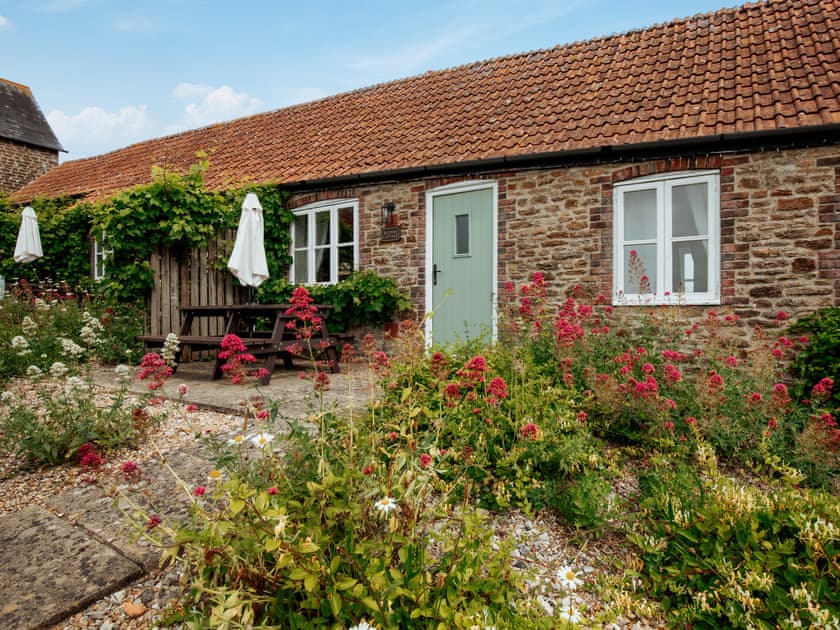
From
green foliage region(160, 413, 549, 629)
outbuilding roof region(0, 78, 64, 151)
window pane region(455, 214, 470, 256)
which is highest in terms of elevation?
outbuilding roof region(0, 78, 64, 151)

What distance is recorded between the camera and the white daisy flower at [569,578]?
172 centimetres

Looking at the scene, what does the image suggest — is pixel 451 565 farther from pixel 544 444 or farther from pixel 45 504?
pixel 45 504

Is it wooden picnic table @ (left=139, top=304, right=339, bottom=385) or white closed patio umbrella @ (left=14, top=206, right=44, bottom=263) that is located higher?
white closed patio umbrella @ (left=14, top=206, right=44, bottom=263)

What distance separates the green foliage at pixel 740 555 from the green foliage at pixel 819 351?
317cm

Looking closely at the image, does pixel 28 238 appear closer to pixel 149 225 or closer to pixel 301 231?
pixel 149 225

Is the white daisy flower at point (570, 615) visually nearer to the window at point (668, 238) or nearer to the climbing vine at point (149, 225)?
the window at point (668, 238)

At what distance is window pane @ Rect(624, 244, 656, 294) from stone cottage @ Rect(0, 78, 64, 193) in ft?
65.1

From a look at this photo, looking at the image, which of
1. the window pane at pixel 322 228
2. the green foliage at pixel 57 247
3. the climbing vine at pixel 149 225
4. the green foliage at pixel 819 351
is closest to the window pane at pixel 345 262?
the window pane at pixel 322 228

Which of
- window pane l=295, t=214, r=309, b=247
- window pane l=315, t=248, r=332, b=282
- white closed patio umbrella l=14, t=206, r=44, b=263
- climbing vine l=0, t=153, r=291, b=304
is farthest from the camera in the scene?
white closed patio umbrella l=14, t=206, r=44, b=263

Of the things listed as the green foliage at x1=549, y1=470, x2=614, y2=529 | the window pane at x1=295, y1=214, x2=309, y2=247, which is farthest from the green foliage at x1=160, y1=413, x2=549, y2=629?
the window pane at x1=295, y1=214, x2=309, y2=247

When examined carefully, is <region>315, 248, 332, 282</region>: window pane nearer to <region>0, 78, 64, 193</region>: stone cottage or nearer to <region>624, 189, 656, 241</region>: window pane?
<region>624, 189, 656, 241</region>: window pane

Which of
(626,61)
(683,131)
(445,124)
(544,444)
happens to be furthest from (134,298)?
(626,61)

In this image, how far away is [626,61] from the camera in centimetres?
837

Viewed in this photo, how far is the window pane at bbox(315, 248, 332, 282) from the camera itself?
9.16 meters
